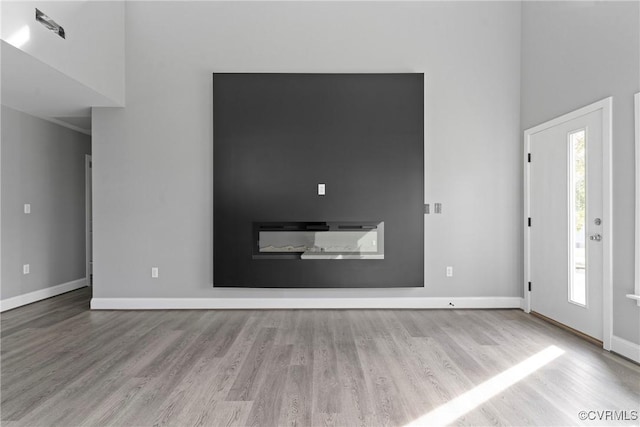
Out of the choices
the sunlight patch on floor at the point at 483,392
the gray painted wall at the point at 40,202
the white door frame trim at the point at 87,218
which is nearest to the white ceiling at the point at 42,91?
the gray painted wall at the point at 40,202

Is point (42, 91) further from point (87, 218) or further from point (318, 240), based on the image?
point (318, 240)

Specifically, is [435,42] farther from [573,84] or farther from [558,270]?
[558,270]

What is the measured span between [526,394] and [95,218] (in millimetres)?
4434

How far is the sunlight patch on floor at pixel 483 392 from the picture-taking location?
2.00 meters

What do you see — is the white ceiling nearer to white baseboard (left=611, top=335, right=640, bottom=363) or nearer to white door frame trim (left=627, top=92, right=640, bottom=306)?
white door frame trim (left=627, top=92, right=640, bottom=306)

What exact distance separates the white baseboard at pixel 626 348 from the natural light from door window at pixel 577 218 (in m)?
0.45

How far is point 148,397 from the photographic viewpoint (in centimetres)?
224

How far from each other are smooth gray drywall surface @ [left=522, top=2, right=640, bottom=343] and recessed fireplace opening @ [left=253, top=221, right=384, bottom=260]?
211 centimetres

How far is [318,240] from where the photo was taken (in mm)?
4316

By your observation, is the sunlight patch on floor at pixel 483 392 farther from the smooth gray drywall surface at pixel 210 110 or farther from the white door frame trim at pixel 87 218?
the white door frame trim at pixel 87 218

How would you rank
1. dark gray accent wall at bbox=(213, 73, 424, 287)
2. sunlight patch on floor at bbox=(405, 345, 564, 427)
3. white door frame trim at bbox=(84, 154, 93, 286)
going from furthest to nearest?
white door frame trim at bbox=(84, 154, 93, 286), dark gray accent wall at bbox=(213, 73, 424, 287), sunlight patch on floor at bbox=(405, 345, 564, 427)

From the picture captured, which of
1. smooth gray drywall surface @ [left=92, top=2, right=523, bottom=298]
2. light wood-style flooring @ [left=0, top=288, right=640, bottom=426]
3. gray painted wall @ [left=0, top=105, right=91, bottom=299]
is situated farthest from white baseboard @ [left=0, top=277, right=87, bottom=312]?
smooth gray drywall surface @ [left=92, top=2, right=523, bottom=298]

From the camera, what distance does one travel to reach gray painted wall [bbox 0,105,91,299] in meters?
4.43

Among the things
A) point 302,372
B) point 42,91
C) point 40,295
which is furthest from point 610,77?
point 40,295
